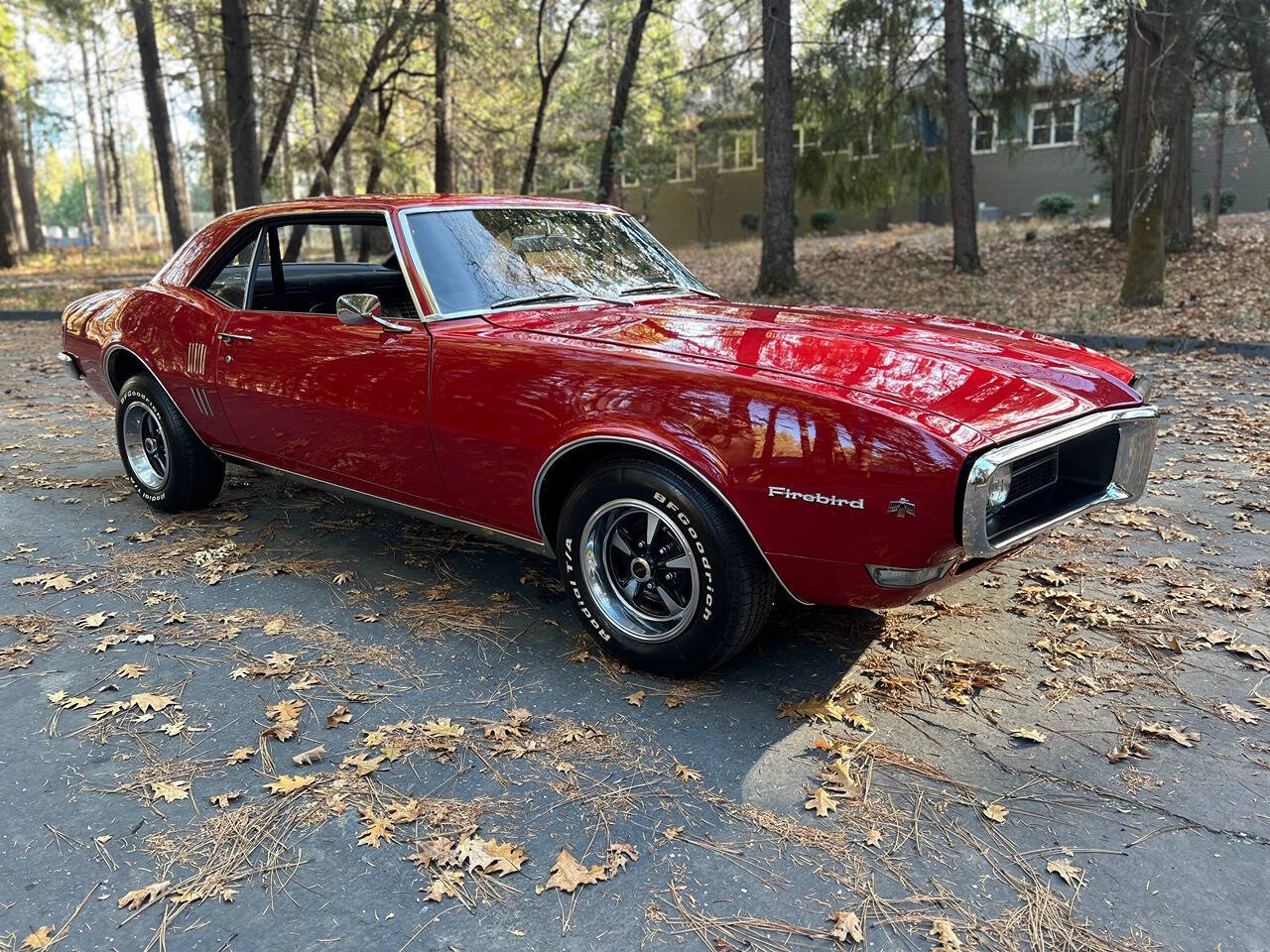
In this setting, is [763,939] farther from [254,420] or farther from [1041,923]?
[254,420]

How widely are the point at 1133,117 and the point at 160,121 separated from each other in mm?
19407

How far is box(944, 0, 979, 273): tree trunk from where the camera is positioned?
15812 mm

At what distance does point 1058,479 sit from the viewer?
3514 mm

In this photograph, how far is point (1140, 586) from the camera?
438 cm

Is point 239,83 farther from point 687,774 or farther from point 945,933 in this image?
point 945,933

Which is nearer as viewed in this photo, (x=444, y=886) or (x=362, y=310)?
(x=444, y=886)

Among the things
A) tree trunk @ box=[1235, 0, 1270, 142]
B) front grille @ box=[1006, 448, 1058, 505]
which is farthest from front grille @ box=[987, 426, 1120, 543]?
tree trunk @ box=[1235, 0, 1270, 142]

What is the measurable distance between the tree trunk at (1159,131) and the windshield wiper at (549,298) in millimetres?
9064

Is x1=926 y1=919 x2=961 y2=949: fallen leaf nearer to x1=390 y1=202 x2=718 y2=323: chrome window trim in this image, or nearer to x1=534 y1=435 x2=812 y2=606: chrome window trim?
x1=534 y1=435 x2=812 y2=606: chrome window trim

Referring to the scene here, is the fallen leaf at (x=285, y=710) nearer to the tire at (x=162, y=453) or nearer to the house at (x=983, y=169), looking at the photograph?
the tire at (x=162, y=453)

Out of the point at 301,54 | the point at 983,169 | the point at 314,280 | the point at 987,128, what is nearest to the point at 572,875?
the point at 314,280

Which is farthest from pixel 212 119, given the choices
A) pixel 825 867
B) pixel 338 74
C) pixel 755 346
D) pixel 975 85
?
pixel 825 867

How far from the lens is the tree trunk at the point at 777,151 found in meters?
14.2

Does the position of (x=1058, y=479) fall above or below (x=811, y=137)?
below
